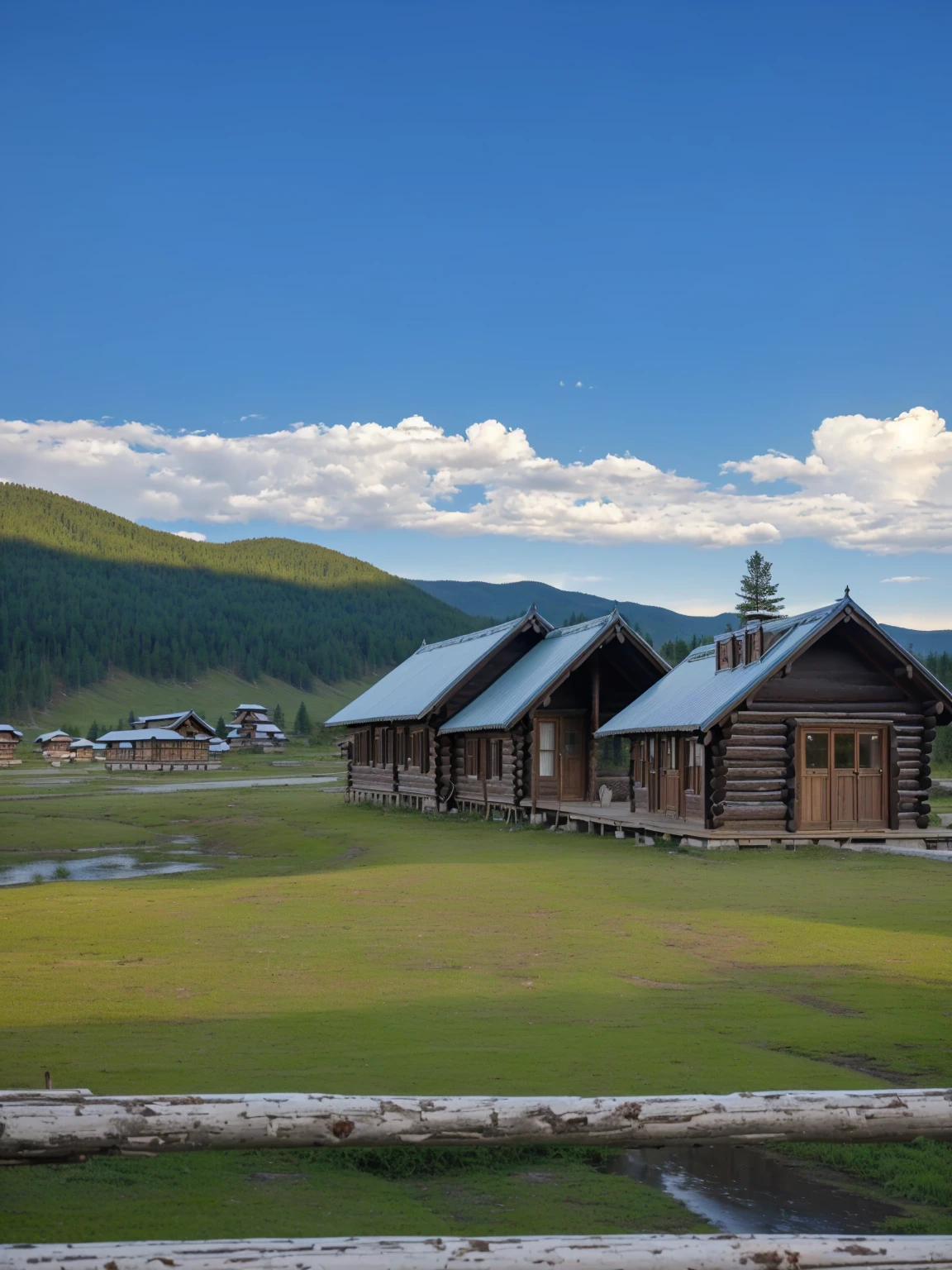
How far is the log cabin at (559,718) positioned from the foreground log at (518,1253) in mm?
34361

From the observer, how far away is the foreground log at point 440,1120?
21.4ft

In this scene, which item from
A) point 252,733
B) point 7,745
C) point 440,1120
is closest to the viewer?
point 440,1120

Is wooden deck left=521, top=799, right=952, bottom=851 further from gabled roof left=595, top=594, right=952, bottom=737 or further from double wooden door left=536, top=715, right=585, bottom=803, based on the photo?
double wooden door left=536, top=715, right=585, bottom=803

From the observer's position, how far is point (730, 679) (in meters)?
33.0

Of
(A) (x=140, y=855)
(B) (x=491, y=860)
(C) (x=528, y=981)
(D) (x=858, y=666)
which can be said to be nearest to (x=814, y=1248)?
(C) (x=528, y=981)

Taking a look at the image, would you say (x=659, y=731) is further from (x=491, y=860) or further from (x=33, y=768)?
(x=33, y=768)

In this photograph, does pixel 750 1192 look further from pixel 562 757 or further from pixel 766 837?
pixel 562 757

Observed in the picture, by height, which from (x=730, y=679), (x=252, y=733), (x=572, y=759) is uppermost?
(x=730, y=679)

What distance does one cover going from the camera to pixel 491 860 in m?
29.2

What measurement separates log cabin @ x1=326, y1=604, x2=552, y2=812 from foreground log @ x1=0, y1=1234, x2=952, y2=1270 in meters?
39.8

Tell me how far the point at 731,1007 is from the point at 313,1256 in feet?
26.8

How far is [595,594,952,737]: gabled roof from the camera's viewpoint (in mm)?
30547

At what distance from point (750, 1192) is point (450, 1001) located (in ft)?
17.7

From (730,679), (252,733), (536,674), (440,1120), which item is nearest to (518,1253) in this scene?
(440,1120)
